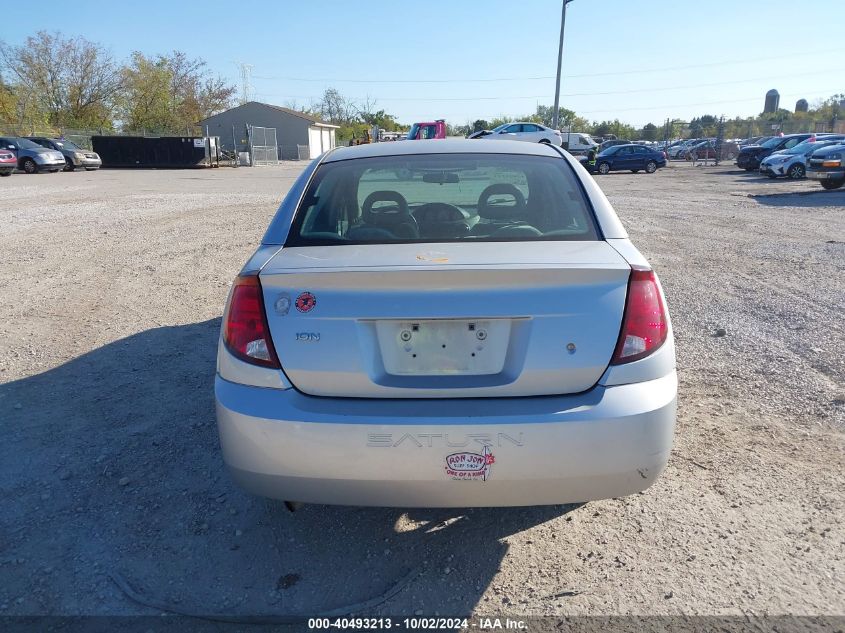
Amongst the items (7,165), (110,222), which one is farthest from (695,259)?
(7,165)

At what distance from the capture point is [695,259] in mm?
8719

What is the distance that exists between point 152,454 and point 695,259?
756cm

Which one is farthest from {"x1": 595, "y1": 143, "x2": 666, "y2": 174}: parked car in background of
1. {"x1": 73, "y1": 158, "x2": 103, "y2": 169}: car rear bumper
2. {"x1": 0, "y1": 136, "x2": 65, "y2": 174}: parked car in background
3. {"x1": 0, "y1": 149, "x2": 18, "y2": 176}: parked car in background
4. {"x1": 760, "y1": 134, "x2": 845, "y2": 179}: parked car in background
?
{"x1": 0, "y1": 149, "x2": 18, "y2": 176}: parked car in background

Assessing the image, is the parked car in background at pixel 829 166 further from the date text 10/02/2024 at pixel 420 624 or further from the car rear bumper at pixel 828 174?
the date text 10/02/2024 at pixel 420 624

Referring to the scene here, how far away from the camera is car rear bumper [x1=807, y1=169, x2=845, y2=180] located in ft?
58.0

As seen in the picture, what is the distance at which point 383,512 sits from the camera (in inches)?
119

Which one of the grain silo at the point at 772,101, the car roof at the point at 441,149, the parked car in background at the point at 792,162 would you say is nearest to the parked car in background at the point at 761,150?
the parked car in background at the point at 792,162

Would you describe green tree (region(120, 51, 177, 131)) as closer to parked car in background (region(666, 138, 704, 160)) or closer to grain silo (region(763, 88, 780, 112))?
parked car in background (region(666, 138, 704, 160))

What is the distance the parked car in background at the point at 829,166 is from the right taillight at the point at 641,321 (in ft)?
62.1

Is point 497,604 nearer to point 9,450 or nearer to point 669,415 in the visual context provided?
point 669,415

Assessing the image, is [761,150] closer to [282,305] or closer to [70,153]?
[282,305]

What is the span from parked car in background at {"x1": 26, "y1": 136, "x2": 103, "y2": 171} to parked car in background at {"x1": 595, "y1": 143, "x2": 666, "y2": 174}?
2630 cm

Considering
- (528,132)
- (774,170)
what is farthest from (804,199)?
(528,132)

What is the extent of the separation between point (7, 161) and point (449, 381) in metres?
29.9
